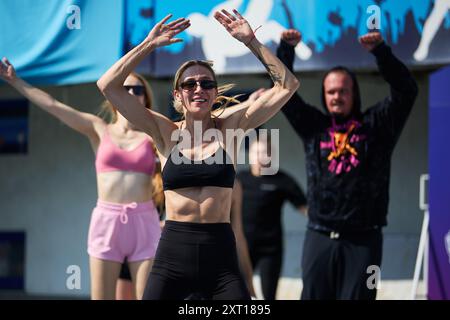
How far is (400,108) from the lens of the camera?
15.9 feet

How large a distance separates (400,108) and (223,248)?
5.19ft

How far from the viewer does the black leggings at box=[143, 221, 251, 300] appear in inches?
155

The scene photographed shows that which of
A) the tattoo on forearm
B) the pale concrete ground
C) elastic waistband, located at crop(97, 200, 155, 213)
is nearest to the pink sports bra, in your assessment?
elastic waistband, located at crop(97, 200, 155, 213)

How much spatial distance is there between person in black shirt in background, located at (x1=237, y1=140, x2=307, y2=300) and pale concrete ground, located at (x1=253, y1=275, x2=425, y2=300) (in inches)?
55.0

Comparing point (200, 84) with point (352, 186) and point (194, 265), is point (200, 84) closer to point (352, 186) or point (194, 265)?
point (194, 265)

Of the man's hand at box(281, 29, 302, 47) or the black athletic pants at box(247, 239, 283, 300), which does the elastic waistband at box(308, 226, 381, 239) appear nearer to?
the man's hand at box(281, 29, 302, 47)

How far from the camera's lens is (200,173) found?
399 centimetres

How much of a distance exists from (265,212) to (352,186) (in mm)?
2006

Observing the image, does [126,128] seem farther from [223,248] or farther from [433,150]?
[433,150]

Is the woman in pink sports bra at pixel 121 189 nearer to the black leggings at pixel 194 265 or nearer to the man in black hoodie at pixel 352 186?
the man in black hoodie at pixel 352 186

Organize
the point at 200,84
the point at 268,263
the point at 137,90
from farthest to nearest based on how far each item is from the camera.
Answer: the point at 268,263 < the point at 137,90 < the point at 200,84

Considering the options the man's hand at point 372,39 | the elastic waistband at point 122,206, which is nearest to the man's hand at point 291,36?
the man's hand at point 372,39

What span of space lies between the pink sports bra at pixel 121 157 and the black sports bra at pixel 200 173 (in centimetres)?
122

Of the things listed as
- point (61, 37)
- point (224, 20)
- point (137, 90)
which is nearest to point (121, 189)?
point (137, 90)
